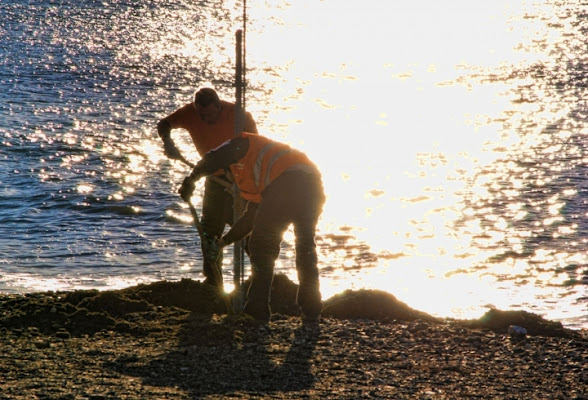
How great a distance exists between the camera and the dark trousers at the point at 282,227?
7773mm

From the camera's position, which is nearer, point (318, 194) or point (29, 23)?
point (318, 194)

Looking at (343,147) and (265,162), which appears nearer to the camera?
(265,162)

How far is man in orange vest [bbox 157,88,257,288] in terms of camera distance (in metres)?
8.69

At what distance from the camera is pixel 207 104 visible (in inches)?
332

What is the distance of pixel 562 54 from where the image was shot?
105ft

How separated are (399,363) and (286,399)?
1.22 meters

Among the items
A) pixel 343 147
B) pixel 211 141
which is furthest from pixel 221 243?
pixel 343 147

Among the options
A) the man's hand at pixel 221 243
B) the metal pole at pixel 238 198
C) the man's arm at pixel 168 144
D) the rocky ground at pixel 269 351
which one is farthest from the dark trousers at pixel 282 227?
the man's arm at pixel 168 144

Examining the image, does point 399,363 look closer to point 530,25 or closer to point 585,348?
point 585,348

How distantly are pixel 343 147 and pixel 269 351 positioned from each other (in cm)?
1244

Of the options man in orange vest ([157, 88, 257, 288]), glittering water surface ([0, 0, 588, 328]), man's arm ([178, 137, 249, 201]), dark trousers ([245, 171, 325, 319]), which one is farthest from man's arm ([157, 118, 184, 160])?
glittering water surface ([0, 0, 588, 328])

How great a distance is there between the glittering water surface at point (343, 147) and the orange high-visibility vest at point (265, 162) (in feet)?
10.8

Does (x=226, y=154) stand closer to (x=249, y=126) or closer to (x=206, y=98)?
(x=206, y=98)

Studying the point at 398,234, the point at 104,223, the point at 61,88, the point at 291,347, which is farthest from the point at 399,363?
the point at 61,88
